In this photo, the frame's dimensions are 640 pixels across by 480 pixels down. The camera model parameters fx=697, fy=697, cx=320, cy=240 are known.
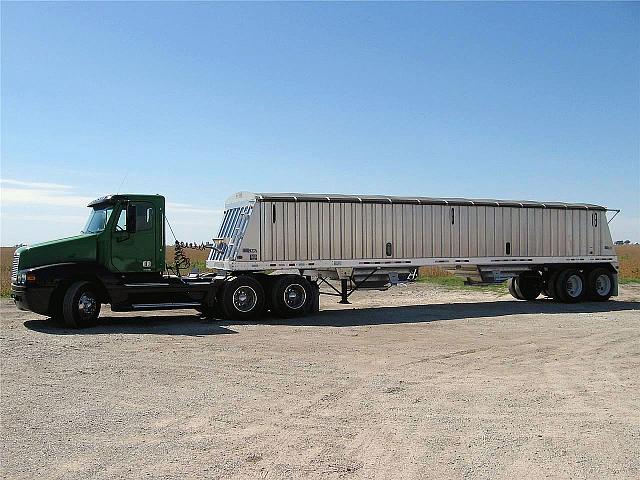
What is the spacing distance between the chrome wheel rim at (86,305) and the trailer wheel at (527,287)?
14.3 metres

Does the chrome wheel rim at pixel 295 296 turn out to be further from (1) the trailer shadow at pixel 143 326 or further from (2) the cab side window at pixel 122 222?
(2) the cab side window at pixel 122 222

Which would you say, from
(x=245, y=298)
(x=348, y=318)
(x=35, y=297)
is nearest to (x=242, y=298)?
(x=245, y=298)

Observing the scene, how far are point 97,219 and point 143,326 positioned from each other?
9.37 ft

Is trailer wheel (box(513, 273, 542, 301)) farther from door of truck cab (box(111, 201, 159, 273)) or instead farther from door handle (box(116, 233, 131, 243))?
door handle (box(116, 233, 131, 243))

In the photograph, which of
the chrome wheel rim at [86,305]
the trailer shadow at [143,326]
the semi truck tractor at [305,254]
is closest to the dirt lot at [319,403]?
the trailer shadow at [143,326]

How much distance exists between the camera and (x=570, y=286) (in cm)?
2302

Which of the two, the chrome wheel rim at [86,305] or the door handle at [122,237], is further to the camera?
the door handle at [122,237]

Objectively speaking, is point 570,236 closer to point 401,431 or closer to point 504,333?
point 504,333

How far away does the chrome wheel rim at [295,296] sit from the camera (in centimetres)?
1814

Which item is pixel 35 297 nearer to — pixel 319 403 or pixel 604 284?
pixel 319 403

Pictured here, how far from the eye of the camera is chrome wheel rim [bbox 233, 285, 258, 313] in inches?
692

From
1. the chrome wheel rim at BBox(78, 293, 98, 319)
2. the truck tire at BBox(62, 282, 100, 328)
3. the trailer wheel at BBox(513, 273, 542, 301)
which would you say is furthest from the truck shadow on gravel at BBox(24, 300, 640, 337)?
the trailer wheel at BBox(513, 273, 542, 301)

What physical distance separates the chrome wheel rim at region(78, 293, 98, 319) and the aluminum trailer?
3493mm

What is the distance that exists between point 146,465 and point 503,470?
119 inches
